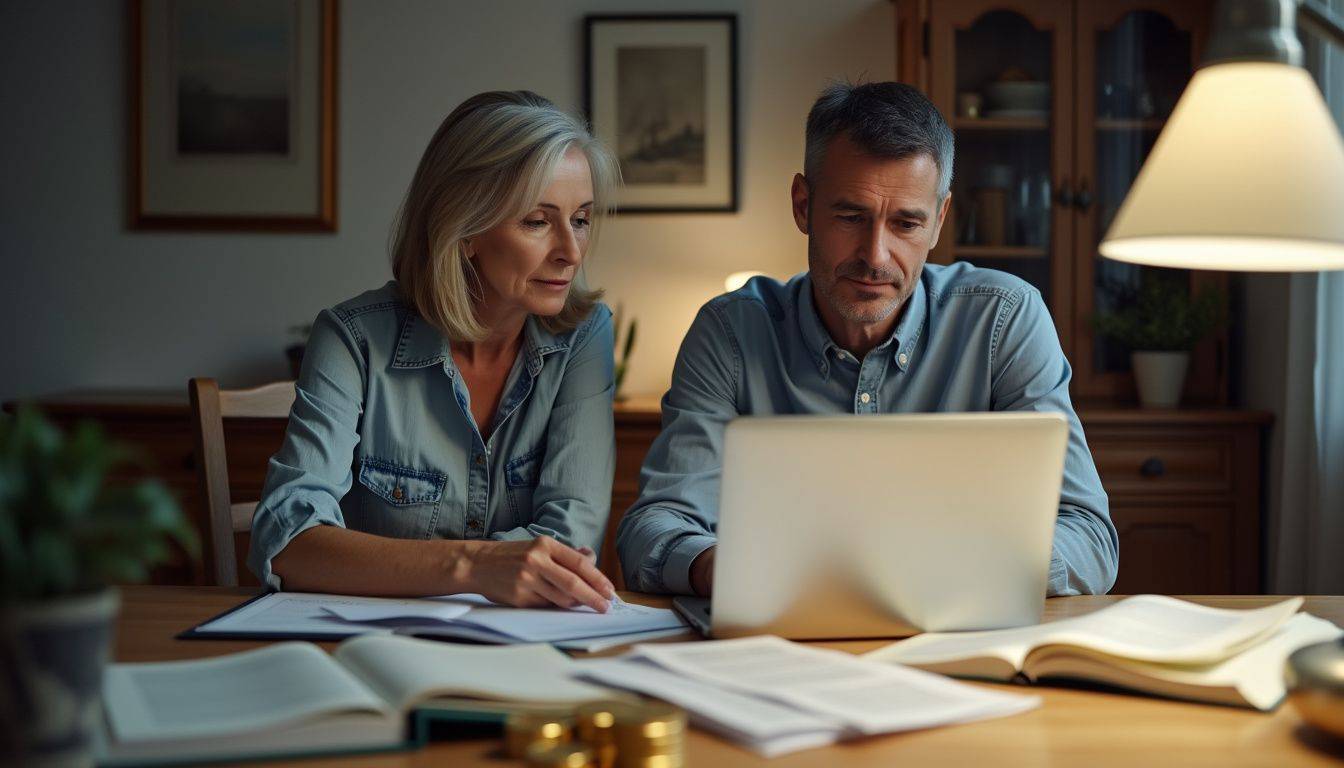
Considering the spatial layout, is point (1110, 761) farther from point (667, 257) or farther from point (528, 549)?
point (667, 257)

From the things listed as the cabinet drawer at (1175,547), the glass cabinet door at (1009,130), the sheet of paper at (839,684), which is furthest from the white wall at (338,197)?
the sheet of paper at (839,684)

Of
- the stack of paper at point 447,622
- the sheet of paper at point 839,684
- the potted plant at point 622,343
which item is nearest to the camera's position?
the sheet of paper at point 839,684

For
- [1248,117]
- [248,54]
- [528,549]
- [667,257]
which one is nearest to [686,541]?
[528,549]

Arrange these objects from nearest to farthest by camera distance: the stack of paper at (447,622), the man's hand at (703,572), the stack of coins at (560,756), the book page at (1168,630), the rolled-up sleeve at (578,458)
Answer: the stack of coins at (560,756)
the book page at (1168,630)
the stack of paper at (447,622)
the man's hand at (703,572)
the rolled-up sleeve at (578,458)

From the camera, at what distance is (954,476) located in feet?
3.39

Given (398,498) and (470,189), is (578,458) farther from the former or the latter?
(470,189)

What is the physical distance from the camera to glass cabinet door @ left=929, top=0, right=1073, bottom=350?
2.96 meters

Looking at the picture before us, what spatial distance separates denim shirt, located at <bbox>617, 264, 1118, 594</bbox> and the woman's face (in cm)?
20

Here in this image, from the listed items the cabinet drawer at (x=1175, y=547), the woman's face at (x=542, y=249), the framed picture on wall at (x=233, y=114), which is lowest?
the cabinet drawer at (x=1175, y=547)

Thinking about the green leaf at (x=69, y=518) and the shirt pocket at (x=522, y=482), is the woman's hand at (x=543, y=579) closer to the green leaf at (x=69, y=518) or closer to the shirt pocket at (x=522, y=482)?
the shirt pocket at (x=522, y=482)

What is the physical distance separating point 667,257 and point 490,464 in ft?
5.85

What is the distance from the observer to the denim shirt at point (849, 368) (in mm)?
1577

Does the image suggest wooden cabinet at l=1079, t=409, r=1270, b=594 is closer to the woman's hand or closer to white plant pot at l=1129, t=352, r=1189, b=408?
white plant pot at l=1129, t=352, r=1189, b=408

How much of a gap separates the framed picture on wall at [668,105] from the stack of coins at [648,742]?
8.50 ft
